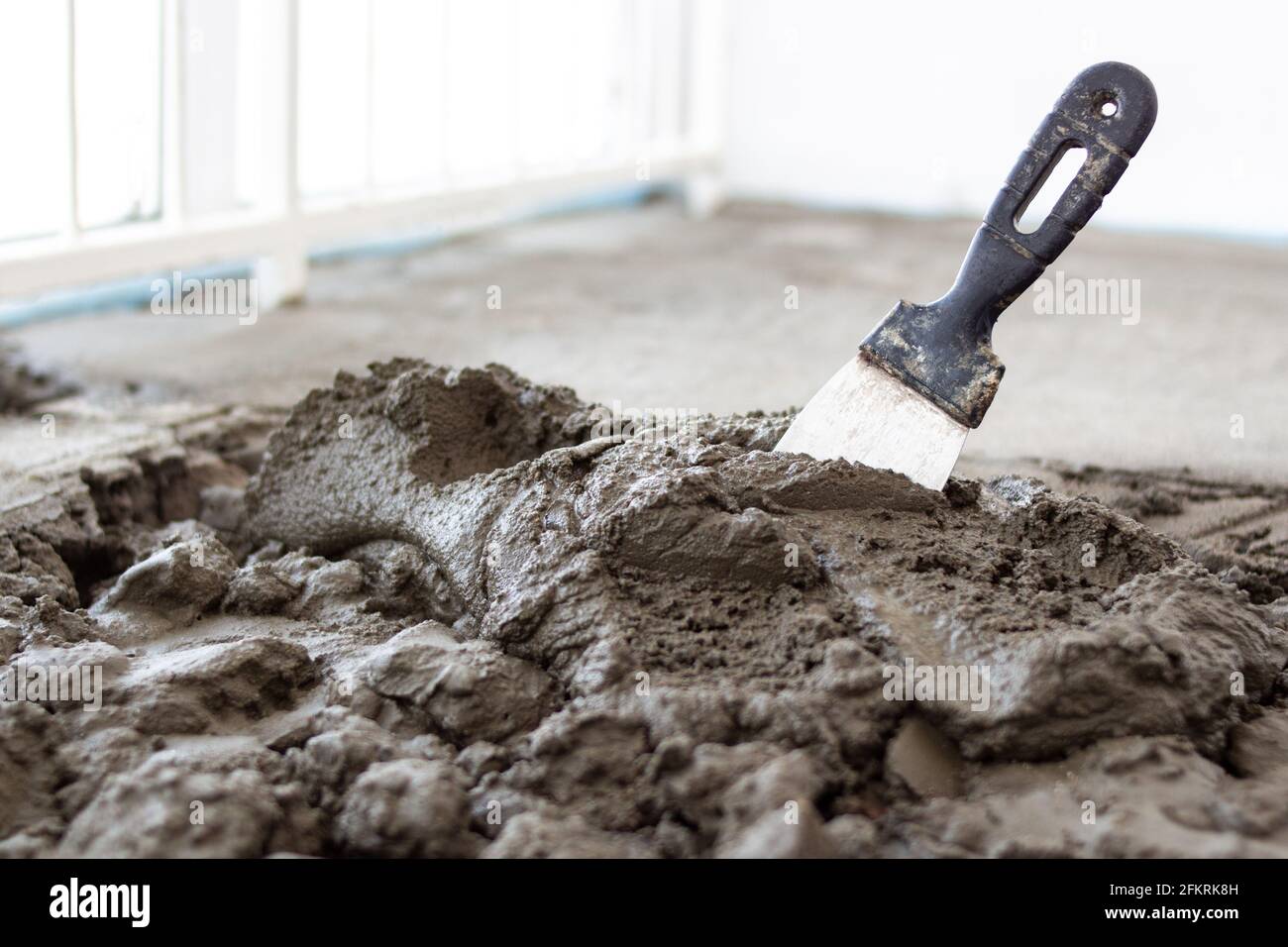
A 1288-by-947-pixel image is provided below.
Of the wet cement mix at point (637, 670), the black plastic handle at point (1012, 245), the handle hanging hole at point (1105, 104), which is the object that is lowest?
the wet cement mix at point (637, 670)

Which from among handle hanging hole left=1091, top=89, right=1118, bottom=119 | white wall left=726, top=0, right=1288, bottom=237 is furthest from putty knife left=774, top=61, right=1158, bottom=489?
white wall left=726, top=0, right=1288, bottom=237

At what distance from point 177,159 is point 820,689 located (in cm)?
357

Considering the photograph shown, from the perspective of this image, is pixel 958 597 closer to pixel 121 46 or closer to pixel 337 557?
pixel 337 557

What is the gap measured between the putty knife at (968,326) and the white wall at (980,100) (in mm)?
5128

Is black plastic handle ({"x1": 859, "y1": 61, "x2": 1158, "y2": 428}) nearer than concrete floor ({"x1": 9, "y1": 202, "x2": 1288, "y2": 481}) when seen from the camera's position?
Yes

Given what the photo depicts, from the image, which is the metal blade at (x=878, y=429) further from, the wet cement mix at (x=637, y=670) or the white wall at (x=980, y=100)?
the white wall at (x=980, y=100)

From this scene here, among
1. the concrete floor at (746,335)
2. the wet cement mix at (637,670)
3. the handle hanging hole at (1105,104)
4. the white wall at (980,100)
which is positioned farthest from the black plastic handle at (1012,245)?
the white wall at (980,100)

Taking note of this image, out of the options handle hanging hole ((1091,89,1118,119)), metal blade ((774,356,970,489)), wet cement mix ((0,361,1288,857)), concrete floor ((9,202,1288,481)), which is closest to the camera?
wet cement mix ((0,361,1288,857))

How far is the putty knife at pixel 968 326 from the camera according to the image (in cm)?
205

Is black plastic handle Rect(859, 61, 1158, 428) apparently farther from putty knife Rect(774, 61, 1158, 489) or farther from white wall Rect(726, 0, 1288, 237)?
white wall Rect(726, 0, 1288, 237)

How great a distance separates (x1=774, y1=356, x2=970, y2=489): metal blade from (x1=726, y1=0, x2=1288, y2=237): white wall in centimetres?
520

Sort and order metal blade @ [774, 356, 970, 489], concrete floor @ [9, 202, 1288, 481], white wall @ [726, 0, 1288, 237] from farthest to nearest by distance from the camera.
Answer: white wall @ [726, 0, 1288, 237] < concrete floor @ [9, 202, 1288, 481] < metal blade @ [774, 356, 970, 489]

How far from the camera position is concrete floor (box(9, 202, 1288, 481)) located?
3.66 meters

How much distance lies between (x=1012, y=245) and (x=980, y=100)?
5735mm
